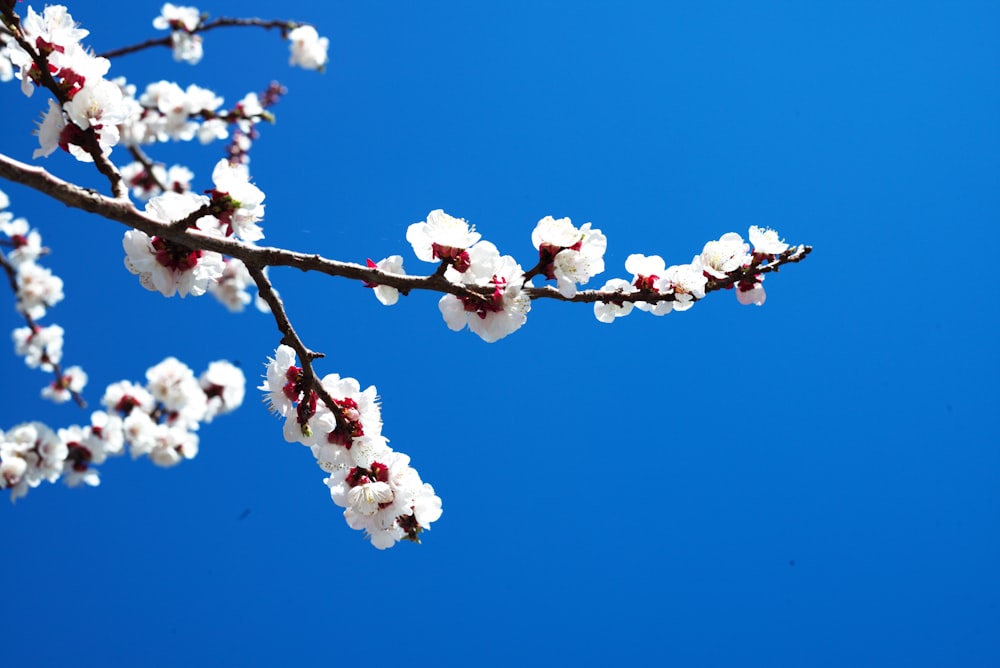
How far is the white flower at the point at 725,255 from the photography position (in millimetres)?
2072

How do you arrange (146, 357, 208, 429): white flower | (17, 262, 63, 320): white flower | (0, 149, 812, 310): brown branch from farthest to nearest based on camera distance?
(17, 262, 63, 320): white flower
(146, 357, 208, 429): white flower
(0, 149, 812, 310): brown branch

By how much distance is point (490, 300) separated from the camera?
1771mm

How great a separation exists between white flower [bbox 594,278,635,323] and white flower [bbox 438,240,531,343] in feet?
1.20

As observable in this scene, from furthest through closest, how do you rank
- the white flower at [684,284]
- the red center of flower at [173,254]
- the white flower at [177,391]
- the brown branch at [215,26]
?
1. the white flower at [177,391]
2. the brown branch at [215,26]
3. the white flower at [684,284]
4. the red center of flower at [173,254]

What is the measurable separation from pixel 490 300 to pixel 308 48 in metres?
3.60

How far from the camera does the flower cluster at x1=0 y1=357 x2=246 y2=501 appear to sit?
391 cm

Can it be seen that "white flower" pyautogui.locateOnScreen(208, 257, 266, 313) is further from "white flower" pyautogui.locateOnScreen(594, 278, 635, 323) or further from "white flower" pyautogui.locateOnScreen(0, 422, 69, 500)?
"white flower" pyautogui.locateOnScreen(594, 278, 635, 323)

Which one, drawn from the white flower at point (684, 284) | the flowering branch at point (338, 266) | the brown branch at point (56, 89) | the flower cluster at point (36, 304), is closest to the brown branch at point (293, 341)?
the flowering branch at point (338, 266)

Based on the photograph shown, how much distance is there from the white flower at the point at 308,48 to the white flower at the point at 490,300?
339 cm

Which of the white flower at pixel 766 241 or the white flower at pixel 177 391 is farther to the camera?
the white flower at pixel 177 391

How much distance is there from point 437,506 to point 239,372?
3534mm

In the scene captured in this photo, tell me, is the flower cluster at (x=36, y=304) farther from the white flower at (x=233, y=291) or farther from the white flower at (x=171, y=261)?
the white flower at (x=171, y=261)

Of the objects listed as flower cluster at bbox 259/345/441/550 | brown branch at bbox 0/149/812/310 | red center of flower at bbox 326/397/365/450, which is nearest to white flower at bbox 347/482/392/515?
flower cluster at bbox 259/345/441/550

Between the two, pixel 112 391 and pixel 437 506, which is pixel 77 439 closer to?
pixel 112 391
